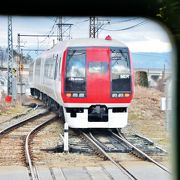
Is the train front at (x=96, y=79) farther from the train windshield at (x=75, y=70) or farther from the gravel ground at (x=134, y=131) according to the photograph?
the gravel ground at (x=134, y=131)

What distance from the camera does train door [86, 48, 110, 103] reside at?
10.6m

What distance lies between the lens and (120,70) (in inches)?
425

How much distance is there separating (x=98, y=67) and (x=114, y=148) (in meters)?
2.24

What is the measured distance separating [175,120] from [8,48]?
1704 centimetres

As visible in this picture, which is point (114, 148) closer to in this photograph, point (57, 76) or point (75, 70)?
point (75, 70)

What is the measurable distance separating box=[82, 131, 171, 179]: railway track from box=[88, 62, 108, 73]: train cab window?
1.40m

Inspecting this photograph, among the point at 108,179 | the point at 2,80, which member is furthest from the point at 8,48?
the point at 108,179

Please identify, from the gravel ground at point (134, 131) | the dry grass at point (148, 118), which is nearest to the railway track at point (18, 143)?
the gravel ground at point (134, 131)

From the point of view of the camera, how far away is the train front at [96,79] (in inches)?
417

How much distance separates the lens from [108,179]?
643 cm

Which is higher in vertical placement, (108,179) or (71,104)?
(71,104)

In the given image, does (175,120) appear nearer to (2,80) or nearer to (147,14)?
(147,14)

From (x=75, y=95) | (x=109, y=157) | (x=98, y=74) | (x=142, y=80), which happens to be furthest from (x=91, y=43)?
(x=142, y=80)

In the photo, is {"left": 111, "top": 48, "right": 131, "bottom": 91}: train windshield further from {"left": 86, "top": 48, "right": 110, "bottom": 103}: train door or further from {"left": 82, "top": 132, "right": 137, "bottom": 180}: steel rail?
{"left": 82, "top": 132, "right": 137, "bottom": 180}: steel rail
